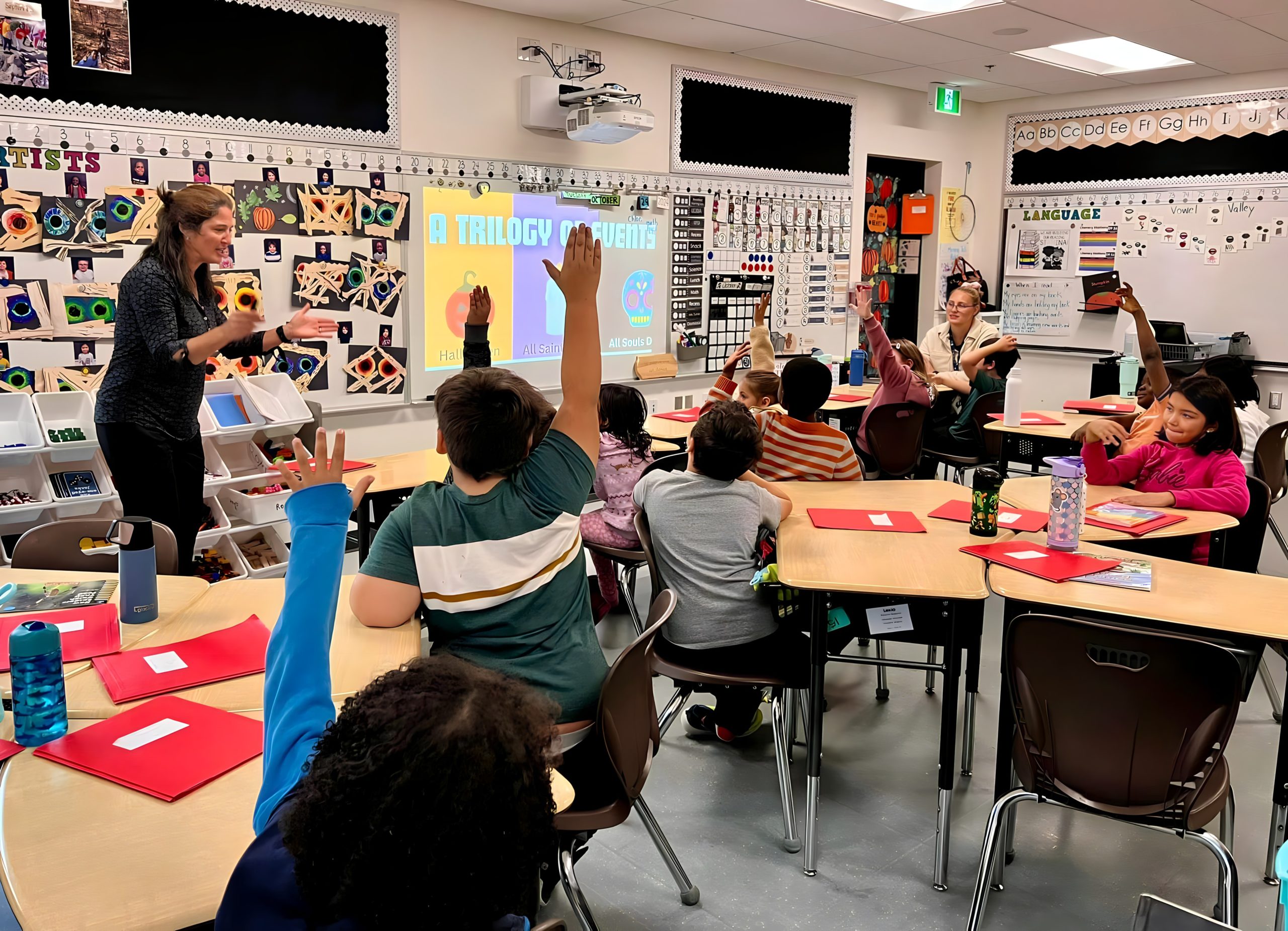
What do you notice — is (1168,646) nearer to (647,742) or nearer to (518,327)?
(647,742)

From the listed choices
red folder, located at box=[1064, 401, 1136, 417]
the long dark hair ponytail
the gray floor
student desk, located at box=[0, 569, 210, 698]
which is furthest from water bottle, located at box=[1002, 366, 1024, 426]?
student desk, located at box=[0, 569, 210, 698]

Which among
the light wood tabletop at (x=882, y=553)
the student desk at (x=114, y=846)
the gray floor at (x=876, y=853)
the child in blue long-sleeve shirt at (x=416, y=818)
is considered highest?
the child in blue long-sleeve shirt at (x=416, y=818)

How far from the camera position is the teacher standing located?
3172 mm

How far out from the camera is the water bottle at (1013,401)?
4992mm

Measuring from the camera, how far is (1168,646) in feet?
5.94

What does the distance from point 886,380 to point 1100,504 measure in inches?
72.8

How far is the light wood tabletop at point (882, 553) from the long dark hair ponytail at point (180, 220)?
2.13m

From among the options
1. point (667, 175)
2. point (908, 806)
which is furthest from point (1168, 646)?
point (667, 175)

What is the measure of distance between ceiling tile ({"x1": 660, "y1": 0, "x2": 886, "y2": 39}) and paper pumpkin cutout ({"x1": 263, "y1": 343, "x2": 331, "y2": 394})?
105 inches

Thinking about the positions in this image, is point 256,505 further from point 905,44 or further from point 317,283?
point 905,44

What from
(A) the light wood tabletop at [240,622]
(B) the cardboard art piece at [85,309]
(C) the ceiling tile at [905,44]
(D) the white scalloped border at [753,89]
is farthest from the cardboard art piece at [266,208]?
(C) the ceiling tile at [905,44]

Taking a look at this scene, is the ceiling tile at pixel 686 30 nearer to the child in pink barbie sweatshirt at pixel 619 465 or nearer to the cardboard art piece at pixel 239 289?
the cardboard art piece at pixel 239 289

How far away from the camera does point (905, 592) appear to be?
2340 millimetres

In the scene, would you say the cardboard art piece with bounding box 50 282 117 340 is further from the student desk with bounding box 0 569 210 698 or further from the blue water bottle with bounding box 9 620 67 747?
the blue water bottle with bounding box 9 620 67 747
